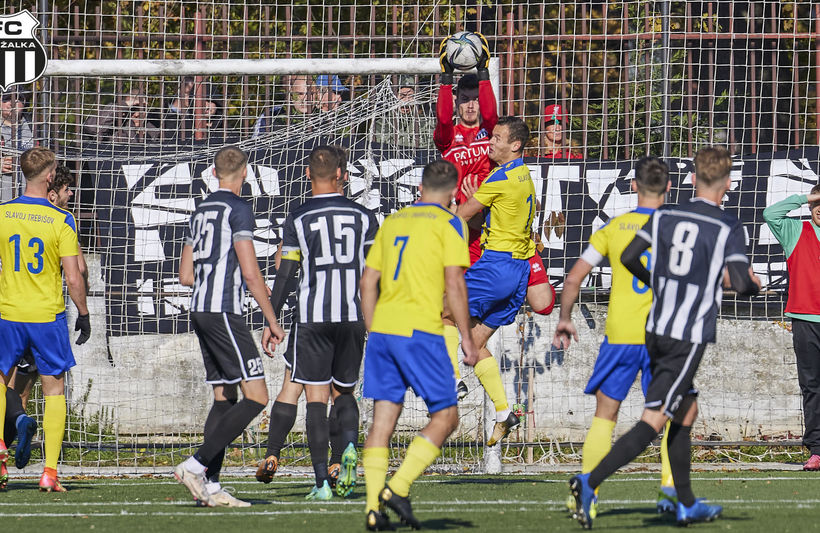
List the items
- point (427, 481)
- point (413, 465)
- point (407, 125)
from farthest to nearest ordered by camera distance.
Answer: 1. point (407, 125)
2. point (427, 481)
3. point (413, 465)

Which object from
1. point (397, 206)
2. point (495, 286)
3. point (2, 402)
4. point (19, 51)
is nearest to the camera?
point (2, 402)

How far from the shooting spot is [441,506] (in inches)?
→ 288

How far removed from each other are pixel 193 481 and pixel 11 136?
19.1ft

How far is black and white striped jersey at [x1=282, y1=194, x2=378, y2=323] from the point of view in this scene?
7656mm

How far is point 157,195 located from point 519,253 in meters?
4.03

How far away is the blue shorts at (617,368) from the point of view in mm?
6559

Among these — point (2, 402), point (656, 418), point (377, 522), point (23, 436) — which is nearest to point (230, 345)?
point (377, 522)

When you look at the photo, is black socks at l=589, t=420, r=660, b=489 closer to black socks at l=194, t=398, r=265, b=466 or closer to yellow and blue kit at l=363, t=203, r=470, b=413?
yellow and blue kit at l=363, t=203, r=470, b=413

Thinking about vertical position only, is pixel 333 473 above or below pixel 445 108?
below

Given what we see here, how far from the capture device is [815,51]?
11859 mm

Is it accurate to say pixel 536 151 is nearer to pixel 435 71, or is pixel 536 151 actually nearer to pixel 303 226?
pixel 435 71

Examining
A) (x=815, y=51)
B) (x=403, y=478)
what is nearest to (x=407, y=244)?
(x=403, y=478)

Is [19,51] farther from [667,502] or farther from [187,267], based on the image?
[667,502]

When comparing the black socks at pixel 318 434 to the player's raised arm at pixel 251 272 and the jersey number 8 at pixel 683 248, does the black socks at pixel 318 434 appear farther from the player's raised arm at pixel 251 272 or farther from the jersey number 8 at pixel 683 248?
the jersey number 8 at pixel 683 248
